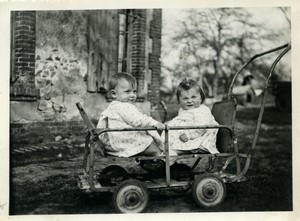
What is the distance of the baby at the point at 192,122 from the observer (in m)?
3.11

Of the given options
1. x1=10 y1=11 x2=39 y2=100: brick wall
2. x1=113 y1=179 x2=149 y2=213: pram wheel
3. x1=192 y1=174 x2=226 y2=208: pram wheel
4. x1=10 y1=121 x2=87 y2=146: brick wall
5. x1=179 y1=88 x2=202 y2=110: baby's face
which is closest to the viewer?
x1=113 y1=179 x2=149 y2=213: pram wheel

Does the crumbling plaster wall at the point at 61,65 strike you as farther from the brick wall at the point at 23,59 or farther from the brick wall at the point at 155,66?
the brick wall at the point at 155,66

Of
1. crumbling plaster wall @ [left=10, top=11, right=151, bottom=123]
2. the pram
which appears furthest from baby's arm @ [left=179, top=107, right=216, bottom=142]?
crumbling plaster wall @ [left=10, top=11, right=151, bottom=123]

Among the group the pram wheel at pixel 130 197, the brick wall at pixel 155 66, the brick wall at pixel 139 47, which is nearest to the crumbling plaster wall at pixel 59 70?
the brick wall at pixel 139 47

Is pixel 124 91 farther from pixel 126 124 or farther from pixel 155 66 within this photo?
pixel 155 66

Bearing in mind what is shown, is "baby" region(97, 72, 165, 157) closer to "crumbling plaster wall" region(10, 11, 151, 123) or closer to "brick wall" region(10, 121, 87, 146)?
"brick wall" region(10, 121, 87, 146)

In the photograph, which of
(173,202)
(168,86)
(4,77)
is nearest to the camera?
(173,202)

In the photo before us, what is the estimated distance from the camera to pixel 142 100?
519 centimetres

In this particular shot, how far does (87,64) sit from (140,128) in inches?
83.7

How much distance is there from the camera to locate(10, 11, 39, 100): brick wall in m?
3.82

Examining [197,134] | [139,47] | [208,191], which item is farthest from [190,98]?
[139,47]

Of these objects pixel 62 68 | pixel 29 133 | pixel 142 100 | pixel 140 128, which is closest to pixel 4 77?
pixel 29 133

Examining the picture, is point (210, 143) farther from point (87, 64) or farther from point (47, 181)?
point (87, 64)

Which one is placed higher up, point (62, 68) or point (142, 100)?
point (62, 68)
